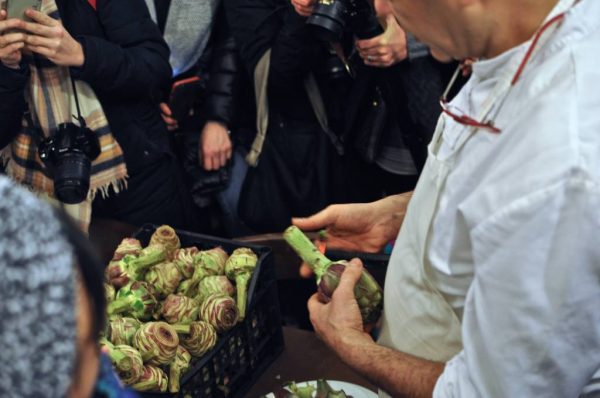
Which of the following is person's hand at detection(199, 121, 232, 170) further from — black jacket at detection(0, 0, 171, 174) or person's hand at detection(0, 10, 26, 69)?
person's hand at detection(0, 10, 26, 69)

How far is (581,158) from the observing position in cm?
91

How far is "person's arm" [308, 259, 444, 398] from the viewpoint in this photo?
1231mm

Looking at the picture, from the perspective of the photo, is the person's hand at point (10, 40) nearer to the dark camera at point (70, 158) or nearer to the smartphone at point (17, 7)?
the smartphone at point (17, 7)

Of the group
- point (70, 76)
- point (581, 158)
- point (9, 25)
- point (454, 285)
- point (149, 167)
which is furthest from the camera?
point (149, 167)

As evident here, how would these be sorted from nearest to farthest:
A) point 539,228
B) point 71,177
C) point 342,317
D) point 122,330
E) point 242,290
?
point 539,228
point 342,317
point 122,330
point 242,290
point 71,177

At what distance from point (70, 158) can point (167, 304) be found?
0.55 meters

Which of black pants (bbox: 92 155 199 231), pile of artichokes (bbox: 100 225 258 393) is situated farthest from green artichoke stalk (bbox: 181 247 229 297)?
black pants (bbox: 92 155 199 231)

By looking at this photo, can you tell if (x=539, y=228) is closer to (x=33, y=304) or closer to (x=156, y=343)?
(x=33, y=304)

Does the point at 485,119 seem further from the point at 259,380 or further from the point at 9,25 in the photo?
the point at 9,25

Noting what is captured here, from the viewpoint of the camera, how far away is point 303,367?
1709 millimetres

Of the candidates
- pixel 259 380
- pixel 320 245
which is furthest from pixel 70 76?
pixel 259 380

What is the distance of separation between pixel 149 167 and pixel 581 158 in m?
1.60

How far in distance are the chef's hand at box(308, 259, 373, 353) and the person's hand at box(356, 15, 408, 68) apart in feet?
2.93

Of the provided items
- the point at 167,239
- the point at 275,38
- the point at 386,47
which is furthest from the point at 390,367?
the point at 275,38
